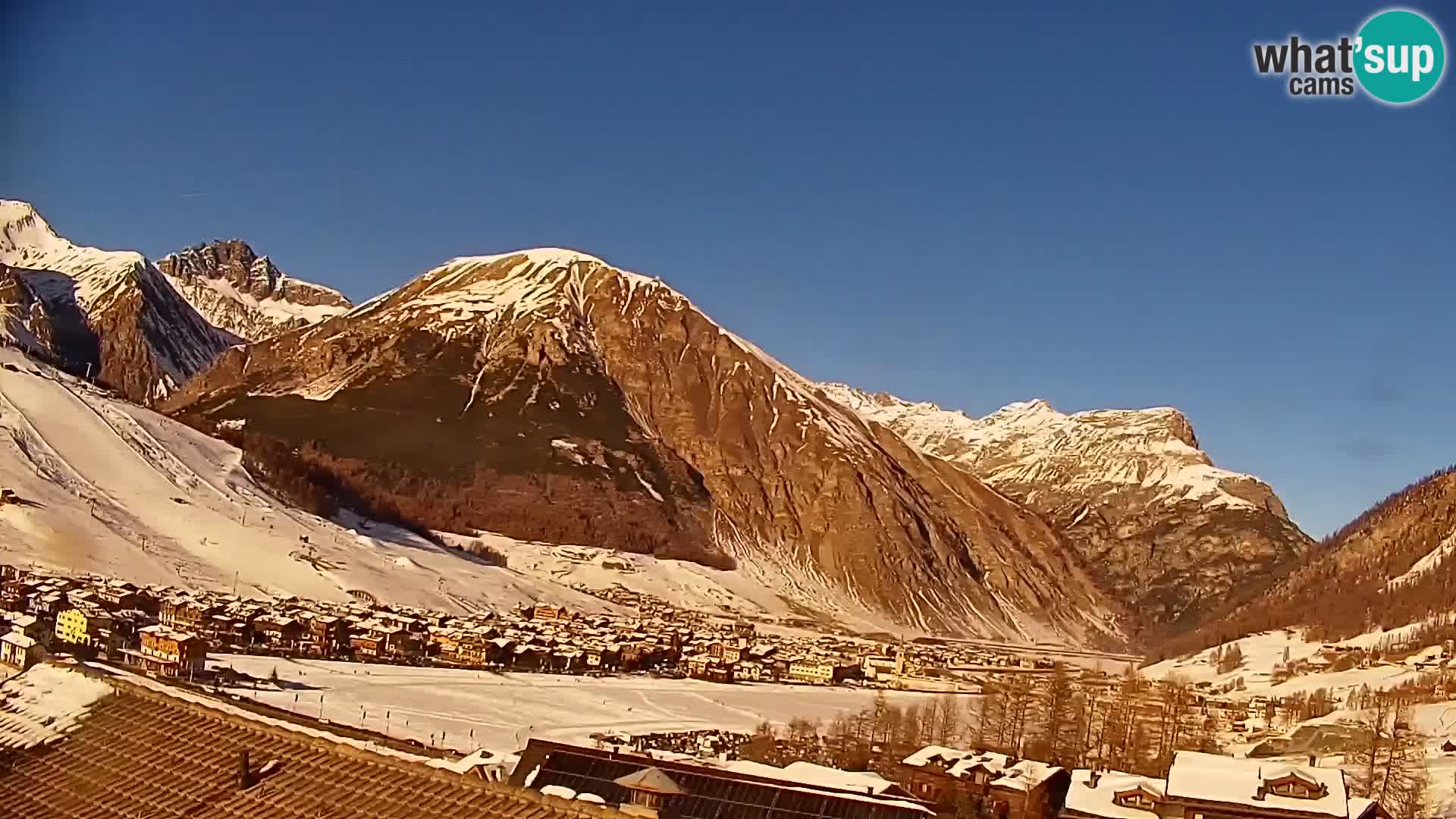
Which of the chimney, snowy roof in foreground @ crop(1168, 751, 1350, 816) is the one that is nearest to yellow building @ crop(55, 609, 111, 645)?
snowy roof in foreground @ crop(1168, 751, 1350, 816)

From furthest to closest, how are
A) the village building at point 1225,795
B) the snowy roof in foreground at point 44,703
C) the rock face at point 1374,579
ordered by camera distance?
the rock face at point 1374,579
the village building at point 1225,795
the snowy roof in foreground at point 44,703

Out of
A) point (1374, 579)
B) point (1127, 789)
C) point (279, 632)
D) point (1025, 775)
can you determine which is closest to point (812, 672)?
point (279, 632)

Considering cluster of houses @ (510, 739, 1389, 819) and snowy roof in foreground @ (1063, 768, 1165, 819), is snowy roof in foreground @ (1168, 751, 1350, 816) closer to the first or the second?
cluster of houses @ (510, 739, 1389, 819)

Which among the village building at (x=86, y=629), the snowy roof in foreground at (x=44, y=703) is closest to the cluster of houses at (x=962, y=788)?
the snowy roof in foreground at (x=44, y=703)

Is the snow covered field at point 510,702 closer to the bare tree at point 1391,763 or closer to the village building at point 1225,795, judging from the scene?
the village building at point 1225,795

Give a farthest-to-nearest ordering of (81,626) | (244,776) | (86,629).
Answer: (81,626) → (86,629) → (244,776)

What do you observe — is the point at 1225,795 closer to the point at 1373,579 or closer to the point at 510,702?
the point at 510,702
